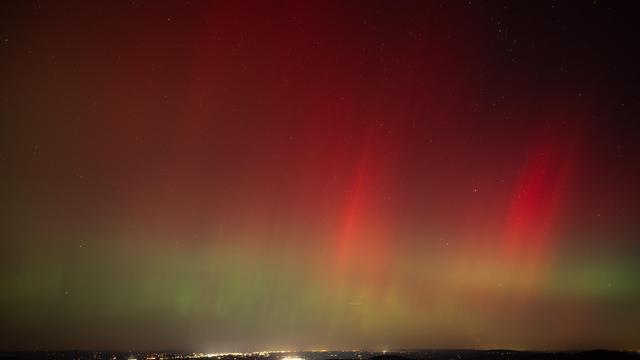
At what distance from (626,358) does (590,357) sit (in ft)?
21.8

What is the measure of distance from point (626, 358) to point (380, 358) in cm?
5193

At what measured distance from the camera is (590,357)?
103 m

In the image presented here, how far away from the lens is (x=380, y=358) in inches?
3748

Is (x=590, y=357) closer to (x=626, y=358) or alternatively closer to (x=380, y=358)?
(x=626, y=358)

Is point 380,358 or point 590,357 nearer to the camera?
point 380,358

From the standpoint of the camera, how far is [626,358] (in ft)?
327

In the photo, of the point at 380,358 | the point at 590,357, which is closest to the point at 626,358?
the point at 590,357

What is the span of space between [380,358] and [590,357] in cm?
4705
